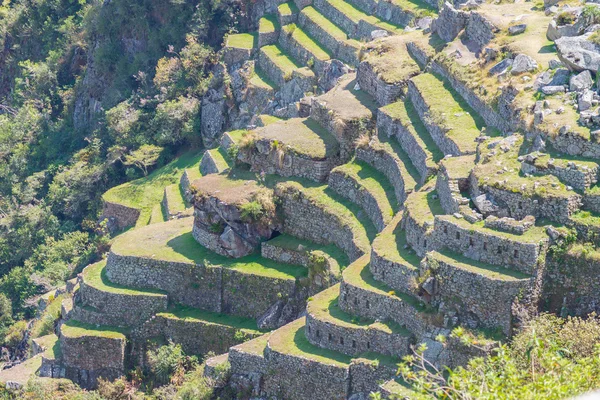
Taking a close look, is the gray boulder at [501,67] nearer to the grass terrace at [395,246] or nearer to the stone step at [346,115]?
the stone step at [346,115]

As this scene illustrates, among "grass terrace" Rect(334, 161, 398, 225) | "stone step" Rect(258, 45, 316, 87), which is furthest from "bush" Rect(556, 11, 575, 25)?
"stone step" Rect(258, 45, 316, 87)

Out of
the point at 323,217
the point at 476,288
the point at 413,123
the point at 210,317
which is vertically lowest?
the point at 210,317

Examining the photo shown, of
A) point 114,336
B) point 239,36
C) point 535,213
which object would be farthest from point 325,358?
point 239,36

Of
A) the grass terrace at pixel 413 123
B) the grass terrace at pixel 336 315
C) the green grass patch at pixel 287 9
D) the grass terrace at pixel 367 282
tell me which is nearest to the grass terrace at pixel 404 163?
the grass terrace at pixel 413 123

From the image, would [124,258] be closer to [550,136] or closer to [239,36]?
[550,136]

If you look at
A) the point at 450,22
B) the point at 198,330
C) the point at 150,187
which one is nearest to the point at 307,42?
the point at 150,187

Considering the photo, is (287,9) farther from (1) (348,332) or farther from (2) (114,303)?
(1) (348,332)

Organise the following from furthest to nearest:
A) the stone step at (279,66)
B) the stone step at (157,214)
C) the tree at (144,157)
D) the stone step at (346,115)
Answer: the tree at (144,157), the stone step at (279,66), the stone step at (157,214), the stone step at (346,115)
